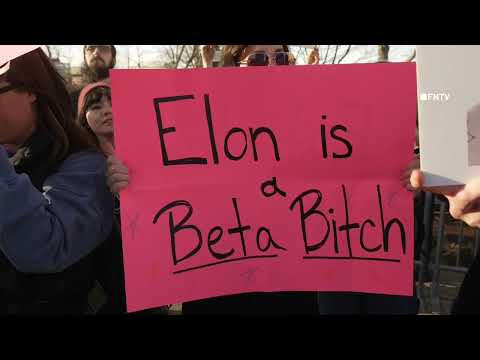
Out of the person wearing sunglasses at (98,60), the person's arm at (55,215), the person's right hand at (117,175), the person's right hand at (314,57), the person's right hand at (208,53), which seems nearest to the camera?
the person's arm at (55,215)

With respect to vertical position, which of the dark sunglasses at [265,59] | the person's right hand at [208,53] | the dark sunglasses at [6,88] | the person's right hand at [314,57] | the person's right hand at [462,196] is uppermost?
the person's right hand at [208,53]

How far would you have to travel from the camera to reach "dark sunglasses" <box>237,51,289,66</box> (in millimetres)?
1340

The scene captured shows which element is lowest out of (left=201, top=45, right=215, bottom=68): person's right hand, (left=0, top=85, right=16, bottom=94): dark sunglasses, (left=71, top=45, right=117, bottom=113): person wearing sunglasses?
(left=0, top=85, right=16, bottom=94): dark sunglasses

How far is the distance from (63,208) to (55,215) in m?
0.03

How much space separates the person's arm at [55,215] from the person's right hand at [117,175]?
49 millimetres

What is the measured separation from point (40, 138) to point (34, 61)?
0.69 ft

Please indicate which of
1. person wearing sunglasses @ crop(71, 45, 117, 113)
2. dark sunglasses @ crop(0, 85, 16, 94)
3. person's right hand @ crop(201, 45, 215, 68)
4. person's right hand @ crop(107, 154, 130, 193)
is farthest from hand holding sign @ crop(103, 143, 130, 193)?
person wearing sunglasses @ crop(71, 45, 117, 113)

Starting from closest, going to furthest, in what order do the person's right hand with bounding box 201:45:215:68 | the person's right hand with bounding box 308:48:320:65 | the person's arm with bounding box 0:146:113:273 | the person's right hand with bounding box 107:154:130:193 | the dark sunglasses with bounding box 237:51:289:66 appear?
the person's arm with bounding box 0:146:113:273 < the person's right hand with bounding box 107:154:130:193 < the dark sunglasses with bounding box 237:51:289:66 < the person's right hand with bounding box 201:45:215:68 < the person's right hand with bounding box 308:48:320:65

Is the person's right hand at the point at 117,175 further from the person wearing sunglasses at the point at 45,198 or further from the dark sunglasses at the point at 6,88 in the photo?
the dark sunglasses at the point at 6,88

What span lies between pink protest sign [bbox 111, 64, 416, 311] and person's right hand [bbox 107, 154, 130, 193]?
0.09 ft

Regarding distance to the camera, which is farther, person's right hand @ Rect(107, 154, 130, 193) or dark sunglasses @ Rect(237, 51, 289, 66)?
dark sunglasses @ Rect(237, 51, 289, 66)

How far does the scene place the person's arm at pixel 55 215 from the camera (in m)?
1.09

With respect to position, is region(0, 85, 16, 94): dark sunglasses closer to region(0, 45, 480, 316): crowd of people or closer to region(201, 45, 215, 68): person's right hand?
region(0, 45, 480, 316): crowd of people

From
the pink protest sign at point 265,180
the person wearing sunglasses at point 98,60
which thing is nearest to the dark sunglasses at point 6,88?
the pink protest sign at point 265,180
